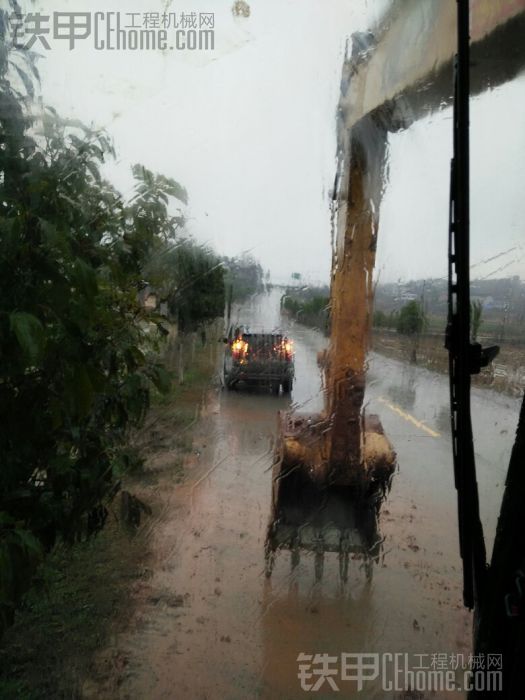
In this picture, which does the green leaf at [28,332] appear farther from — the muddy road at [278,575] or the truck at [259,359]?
the truck at [259,359]

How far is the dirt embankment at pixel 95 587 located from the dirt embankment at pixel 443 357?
1062 millimetres

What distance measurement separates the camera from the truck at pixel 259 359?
453cm

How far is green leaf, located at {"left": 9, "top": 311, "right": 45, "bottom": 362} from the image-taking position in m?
1.63

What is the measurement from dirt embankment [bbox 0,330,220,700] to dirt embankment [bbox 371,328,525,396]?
3.49 feet

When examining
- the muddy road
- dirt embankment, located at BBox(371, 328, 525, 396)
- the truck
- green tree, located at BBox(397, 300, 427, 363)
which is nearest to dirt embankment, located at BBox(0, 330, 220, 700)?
the muddy road

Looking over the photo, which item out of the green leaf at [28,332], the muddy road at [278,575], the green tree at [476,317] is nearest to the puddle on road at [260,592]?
the muddy road at [278,575]

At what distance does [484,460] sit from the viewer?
8.45 ft

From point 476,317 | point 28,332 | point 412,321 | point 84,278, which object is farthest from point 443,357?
point 28,332

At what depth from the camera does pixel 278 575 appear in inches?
143

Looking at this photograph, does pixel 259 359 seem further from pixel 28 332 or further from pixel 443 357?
pixel 28 332

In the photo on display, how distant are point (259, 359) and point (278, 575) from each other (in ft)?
6.38

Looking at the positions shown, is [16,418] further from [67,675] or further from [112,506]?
[67,675]

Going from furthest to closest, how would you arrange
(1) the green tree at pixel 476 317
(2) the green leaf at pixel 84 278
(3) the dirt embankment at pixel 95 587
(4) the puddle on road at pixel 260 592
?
(4) the puddle on road at pixel 260 592 < (3) the dirt embankment at pixel 95 587 < (1) the green tree at pixel 476 317 < (2) the green leaf at pixel 84 278

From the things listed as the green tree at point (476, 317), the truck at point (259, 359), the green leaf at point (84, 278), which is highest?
the green leaf at point (84, 278)
